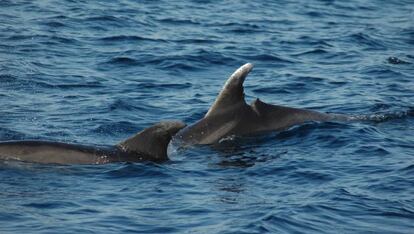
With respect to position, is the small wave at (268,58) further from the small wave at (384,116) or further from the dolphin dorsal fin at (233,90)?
the dolphin dorsal fin at (233,90)

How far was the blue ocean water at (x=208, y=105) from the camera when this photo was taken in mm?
11859

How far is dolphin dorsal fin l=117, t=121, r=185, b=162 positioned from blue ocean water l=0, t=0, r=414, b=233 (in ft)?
0.99

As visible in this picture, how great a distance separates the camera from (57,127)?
16359 mm

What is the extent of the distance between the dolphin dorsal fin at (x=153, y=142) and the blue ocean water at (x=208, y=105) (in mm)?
301

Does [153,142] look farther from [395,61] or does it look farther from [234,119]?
[395,61]

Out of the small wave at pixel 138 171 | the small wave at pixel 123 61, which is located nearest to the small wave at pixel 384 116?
the small wave at pixel 138 171

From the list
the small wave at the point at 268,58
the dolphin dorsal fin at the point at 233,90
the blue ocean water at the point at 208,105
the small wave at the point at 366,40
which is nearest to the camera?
the blue ocean water at the point at 208,105

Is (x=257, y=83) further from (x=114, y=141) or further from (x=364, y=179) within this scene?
(x=364, y=179)

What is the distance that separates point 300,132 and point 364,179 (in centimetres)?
270

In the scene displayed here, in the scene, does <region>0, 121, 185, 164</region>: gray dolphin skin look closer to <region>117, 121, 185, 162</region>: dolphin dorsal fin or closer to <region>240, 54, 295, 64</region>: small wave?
<region>117, 121, 185, 162</region>: dolphin dorsal fin

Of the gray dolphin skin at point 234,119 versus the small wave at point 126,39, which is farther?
the small wave at point 126,39

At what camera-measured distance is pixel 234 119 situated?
15.8 meters

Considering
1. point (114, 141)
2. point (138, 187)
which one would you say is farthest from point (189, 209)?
point (114, 141)

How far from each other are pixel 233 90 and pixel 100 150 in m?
2.65
